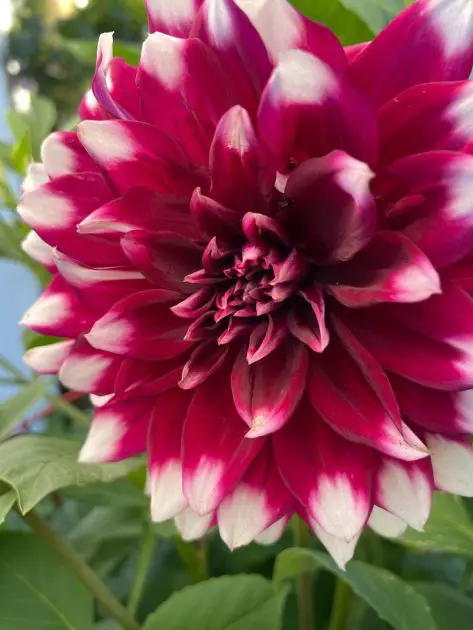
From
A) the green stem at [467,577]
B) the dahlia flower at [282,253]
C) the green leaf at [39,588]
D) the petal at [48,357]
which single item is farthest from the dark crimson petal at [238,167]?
the green stem at [467,577]

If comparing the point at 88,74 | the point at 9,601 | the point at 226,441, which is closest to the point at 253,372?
the point at 226,441

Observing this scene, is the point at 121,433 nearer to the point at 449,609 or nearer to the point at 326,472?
the point at 326,472

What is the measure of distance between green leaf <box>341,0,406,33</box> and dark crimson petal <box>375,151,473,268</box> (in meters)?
0.16

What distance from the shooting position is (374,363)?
22 centimetres

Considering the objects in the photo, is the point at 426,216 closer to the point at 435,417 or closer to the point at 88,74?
the point at 435,417

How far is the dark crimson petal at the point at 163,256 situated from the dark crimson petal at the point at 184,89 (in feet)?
0.10

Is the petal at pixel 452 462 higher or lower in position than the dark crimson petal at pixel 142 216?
lower

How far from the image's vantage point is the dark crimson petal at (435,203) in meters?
0.21

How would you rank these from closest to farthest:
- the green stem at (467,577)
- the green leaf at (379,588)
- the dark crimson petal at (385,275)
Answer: the dark crimson petal at (385,275) < the green leaf at (379,588) < the green stem at (467,577)

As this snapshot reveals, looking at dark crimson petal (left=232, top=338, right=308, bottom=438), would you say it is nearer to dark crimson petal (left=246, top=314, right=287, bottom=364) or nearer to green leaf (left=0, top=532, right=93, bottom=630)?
dark crimson petal (left=246, top=314, right=287, bottom=364)

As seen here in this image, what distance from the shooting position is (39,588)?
33 cm

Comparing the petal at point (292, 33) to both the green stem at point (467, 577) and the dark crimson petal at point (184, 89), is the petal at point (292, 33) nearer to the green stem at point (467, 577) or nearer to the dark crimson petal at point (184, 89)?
the dark crimson petal at point (184, 89)

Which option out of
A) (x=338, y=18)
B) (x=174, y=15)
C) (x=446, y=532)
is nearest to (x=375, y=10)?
(x=338, y=18)

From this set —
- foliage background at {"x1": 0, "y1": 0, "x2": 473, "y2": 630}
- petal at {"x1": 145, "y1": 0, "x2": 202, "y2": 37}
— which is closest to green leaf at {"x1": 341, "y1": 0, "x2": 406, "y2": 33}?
foliage background at {"x1": 0, "y1": 0, "x2": 473, "y2": 630}
